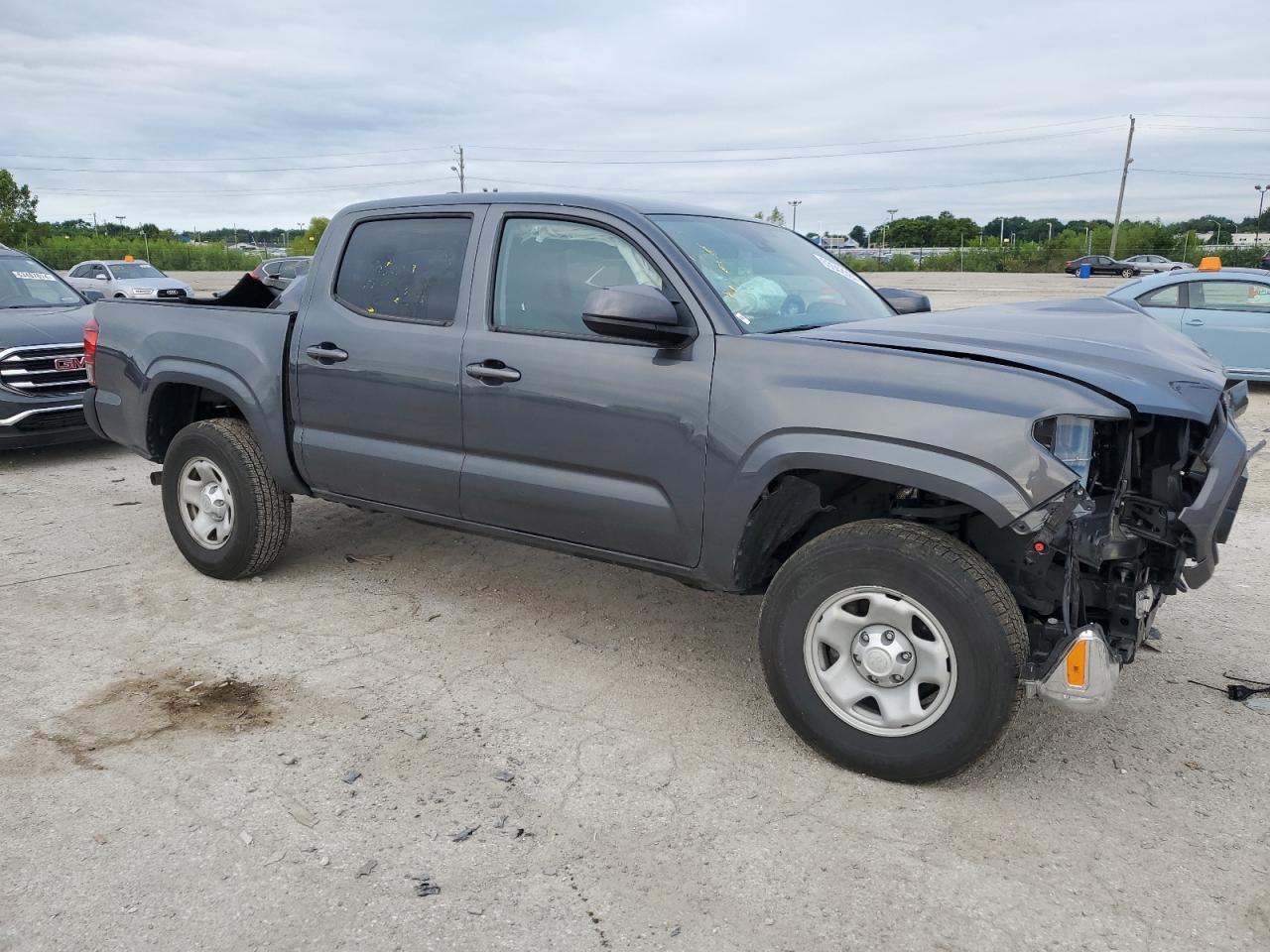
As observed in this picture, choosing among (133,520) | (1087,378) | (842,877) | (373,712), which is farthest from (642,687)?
(133,520)

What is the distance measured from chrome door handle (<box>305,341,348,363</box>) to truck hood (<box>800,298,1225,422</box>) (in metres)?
2.10

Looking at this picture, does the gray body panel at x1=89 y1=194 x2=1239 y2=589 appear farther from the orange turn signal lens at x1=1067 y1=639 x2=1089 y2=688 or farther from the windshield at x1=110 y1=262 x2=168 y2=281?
the windshield at x1=110 y1=262 x2=168 y2=281

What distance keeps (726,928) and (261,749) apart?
1.78m

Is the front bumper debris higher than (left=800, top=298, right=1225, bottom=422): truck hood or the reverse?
the reverse

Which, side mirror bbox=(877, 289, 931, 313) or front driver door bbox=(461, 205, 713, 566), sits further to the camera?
side mirror bbox=(877, 289, 931, 313)

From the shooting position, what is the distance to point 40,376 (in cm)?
805

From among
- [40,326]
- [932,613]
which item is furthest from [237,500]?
[40,326]

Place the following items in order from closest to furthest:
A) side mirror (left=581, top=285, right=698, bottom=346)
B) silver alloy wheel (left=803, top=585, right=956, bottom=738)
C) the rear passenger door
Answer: silver alloy wheel (left=803, top=585, right=956, bottom=738) → side mirror (left=581, top=285, right=698, bottom=346) → the rear passenger door

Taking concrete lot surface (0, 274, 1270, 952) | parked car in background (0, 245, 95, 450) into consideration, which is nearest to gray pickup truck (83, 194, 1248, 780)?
concrete lot surface (0, 274, 1270, 952)

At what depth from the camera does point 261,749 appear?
11.6 feet

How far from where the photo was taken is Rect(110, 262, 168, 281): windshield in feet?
80.7

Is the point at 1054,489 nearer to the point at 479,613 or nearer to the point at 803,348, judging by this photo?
the point at 803,348

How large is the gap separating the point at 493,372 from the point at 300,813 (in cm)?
176

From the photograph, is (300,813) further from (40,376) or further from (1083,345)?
(40,376)
